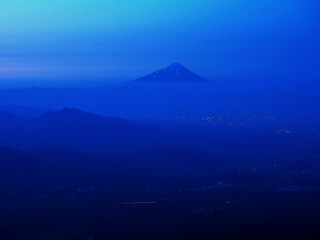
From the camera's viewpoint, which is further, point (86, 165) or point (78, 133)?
point (78, 133)

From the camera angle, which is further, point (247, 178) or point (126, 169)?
point (126, 169)

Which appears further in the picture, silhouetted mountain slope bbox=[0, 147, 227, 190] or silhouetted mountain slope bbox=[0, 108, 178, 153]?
silhouetted mountain slope bbox=[0, 108, 178, 153]

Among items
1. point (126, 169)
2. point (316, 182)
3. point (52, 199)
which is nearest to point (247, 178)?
point (316, 182)

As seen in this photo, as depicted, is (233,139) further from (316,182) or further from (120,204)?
(120,204)

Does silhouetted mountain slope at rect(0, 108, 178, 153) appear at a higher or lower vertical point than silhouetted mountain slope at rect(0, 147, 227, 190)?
higher

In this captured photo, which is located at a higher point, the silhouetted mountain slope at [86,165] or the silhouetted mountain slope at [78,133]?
the silhouetted mountain slope at [78,133]

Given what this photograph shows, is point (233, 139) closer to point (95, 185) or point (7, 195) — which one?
point (95, 185)

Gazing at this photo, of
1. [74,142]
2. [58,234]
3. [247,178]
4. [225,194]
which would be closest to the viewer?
[58,234]

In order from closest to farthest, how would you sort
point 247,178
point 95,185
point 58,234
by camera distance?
point 58,234
point 95,185
point 247,178

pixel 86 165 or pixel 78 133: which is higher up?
pixel 78 133

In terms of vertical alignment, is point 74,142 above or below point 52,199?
above

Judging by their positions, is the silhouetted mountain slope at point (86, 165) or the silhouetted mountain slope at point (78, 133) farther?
the silhouetted mountain slope at point (78, 133)
